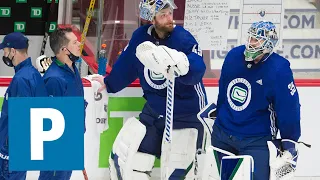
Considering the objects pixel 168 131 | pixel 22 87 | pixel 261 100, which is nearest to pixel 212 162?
pixel 168 131

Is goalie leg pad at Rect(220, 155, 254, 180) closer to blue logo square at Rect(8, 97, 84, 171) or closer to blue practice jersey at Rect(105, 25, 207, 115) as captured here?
blue practice jersey at Rect(105, 25, 207, 115)

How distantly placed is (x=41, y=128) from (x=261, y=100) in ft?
3.60

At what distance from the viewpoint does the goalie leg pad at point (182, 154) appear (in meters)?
5.90

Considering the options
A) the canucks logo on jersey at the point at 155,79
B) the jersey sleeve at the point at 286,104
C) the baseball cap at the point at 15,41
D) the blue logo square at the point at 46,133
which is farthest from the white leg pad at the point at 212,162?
the baseball cap at the point at 15,41

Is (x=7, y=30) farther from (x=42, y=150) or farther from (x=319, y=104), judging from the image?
(x=42, y=150)

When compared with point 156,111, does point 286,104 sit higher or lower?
higher

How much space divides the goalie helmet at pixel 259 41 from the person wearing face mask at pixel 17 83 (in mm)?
1091

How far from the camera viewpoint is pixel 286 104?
17.9 feet

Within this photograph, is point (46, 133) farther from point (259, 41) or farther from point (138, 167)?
point (259, 41)

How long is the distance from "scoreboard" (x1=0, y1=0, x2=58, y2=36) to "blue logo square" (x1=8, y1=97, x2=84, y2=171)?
13.4 feet

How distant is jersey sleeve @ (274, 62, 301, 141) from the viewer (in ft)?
17.9

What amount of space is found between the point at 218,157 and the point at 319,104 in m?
1.30

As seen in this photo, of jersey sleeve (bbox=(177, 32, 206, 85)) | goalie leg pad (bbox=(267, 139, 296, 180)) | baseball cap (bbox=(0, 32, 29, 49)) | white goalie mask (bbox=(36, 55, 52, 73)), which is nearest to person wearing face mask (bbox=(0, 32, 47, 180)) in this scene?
baseball cap (bbox=(0, 32, 29, 49))

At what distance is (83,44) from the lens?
27.5 feet
